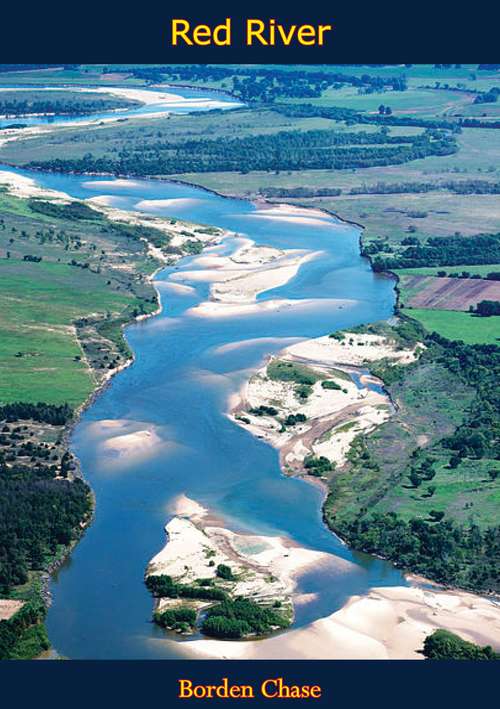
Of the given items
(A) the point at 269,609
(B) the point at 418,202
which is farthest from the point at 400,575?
(B) the point at 418,202

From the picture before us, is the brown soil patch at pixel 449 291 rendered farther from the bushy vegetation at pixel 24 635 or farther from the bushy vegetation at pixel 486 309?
the bushy vegetation at pixel 24 635

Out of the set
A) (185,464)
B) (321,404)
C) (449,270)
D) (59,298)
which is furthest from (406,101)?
(185,464)

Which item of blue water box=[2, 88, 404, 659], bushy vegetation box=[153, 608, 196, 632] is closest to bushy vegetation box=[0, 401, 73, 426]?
blue water box=[2, 88, 404, 659]

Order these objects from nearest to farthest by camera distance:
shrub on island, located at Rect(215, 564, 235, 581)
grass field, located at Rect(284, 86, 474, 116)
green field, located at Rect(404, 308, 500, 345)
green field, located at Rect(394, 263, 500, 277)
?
shrub on island, located at Rect(215, 564, 235, 581) < green field, located at Rect(404, 308, 500, 345) < green field, located at Rect(394, 263, 500, 277) < grass field, located at Rect(284, 86, 474, 116)

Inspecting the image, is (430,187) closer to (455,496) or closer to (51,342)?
(51,342)

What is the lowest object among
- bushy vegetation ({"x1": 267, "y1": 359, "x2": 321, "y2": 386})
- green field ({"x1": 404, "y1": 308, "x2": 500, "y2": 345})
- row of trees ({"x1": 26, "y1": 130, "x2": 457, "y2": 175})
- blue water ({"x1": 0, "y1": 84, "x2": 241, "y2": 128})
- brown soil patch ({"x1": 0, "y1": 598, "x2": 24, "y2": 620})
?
blue water ({"x1": 0, "y1": 84, "x2": 241, "y2": 128})

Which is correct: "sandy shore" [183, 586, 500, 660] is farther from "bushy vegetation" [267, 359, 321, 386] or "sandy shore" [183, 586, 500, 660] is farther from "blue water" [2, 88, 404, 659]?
"bushy vegetation" [267, 359, 321, 386]

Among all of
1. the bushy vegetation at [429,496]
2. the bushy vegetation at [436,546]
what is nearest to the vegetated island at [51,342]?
the bushy vegetation at [429,496]
